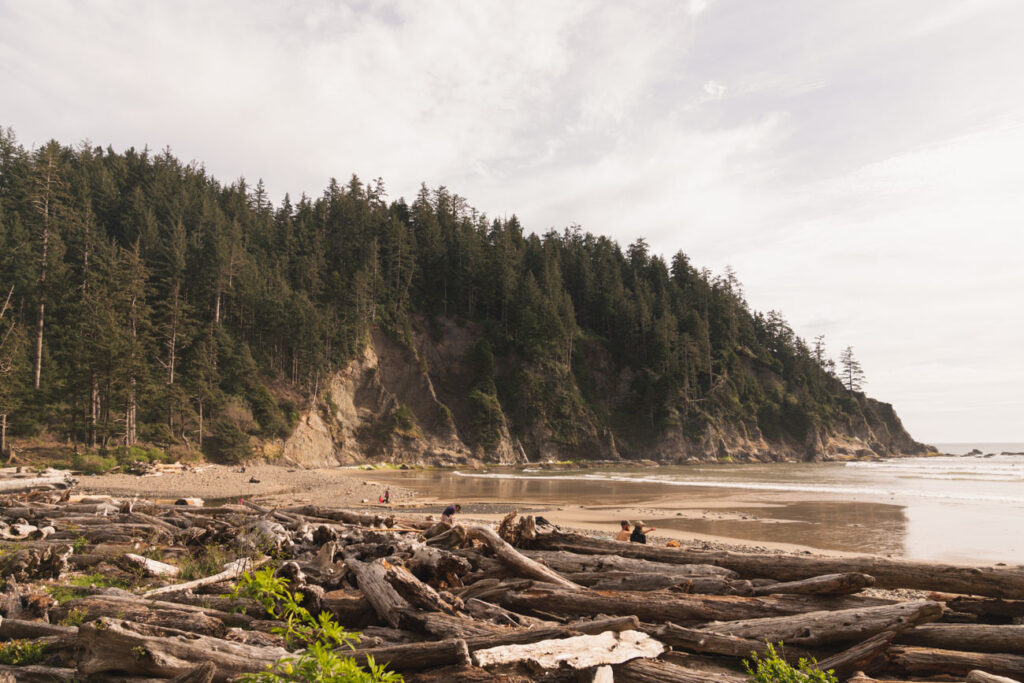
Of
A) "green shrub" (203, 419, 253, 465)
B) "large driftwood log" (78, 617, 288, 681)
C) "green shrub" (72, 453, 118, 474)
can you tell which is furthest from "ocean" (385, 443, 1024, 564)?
"green shrub" (72, 453, 118, 474)

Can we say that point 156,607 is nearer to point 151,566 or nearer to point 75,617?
point 75,617

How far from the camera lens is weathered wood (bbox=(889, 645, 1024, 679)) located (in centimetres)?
476

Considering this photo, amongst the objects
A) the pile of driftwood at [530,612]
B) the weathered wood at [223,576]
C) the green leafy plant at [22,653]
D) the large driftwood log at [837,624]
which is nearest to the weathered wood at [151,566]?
the pile of driftwood at [530,612]

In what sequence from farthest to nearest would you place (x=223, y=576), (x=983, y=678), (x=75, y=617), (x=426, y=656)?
(x=223, y=576) → (x=75, y=617) → (x=426, y=656) → (x=983, y=678)

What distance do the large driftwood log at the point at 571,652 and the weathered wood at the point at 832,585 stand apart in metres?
2.33

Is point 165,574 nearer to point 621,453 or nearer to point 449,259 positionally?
point 621,453

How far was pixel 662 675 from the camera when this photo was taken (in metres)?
4.49

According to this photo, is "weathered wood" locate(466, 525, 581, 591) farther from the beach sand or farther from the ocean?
the ocean

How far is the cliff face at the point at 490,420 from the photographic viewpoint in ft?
201

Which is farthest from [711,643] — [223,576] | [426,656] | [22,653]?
[22,653]

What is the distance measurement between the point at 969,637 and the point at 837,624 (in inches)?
50.5

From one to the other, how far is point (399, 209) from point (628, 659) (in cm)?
10093

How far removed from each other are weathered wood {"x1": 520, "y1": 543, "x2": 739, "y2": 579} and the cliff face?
4928 cm

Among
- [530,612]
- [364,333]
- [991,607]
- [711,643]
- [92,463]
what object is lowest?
[92,463]
